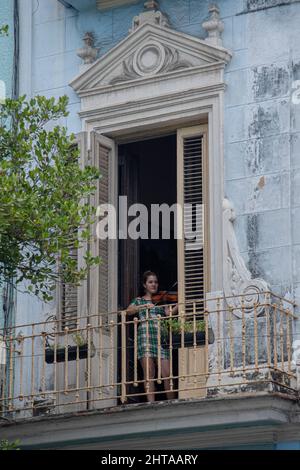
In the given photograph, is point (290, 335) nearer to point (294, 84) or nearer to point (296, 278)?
point (296, 278)

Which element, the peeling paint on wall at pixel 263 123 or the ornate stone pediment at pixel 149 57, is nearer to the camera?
the peeling paint on wall at pixel 263 123

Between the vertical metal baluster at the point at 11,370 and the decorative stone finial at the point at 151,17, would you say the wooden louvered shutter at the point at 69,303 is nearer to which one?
the vertical metal baluster at the point at 11,370

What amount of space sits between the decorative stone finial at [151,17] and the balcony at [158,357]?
2809mm

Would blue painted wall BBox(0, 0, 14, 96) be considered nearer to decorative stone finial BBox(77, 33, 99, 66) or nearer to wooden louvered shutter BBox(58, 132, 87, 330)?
decorative stone finial BBox(77, 33, 99, 66)

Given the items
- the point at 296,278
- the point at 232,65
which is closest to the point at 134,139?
the point at 232,65

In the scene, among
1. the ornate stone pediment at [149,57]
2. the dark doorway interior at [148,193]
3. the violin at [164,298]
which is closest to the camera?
the ornate stone pediment at [149,57]

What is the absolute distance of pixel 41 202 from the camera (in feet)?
48.4

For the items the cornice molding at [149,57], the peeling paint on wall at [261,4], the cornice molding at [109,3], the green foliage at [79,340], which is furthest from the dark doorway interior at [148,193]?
the peeling paint on wall at [261,4]

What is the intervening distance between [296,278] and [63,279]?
82.1 inches

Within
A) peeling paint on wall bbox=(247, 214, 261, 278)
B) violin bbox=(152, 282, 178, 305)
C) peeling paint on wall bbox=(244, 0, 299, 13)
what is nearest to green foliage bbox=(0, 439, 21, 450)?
violin bbox=(152, 282, 178, 305)

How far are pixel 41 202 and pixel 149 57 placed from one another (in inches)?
109

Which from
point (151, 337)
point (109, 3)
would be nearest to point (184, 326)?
point (151, 337)

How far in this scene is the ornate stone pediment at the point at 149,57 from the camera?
16.6 meters

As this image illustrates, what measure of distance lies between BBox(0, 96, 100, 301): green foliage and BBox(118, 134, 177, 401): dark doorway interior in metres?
1.89
